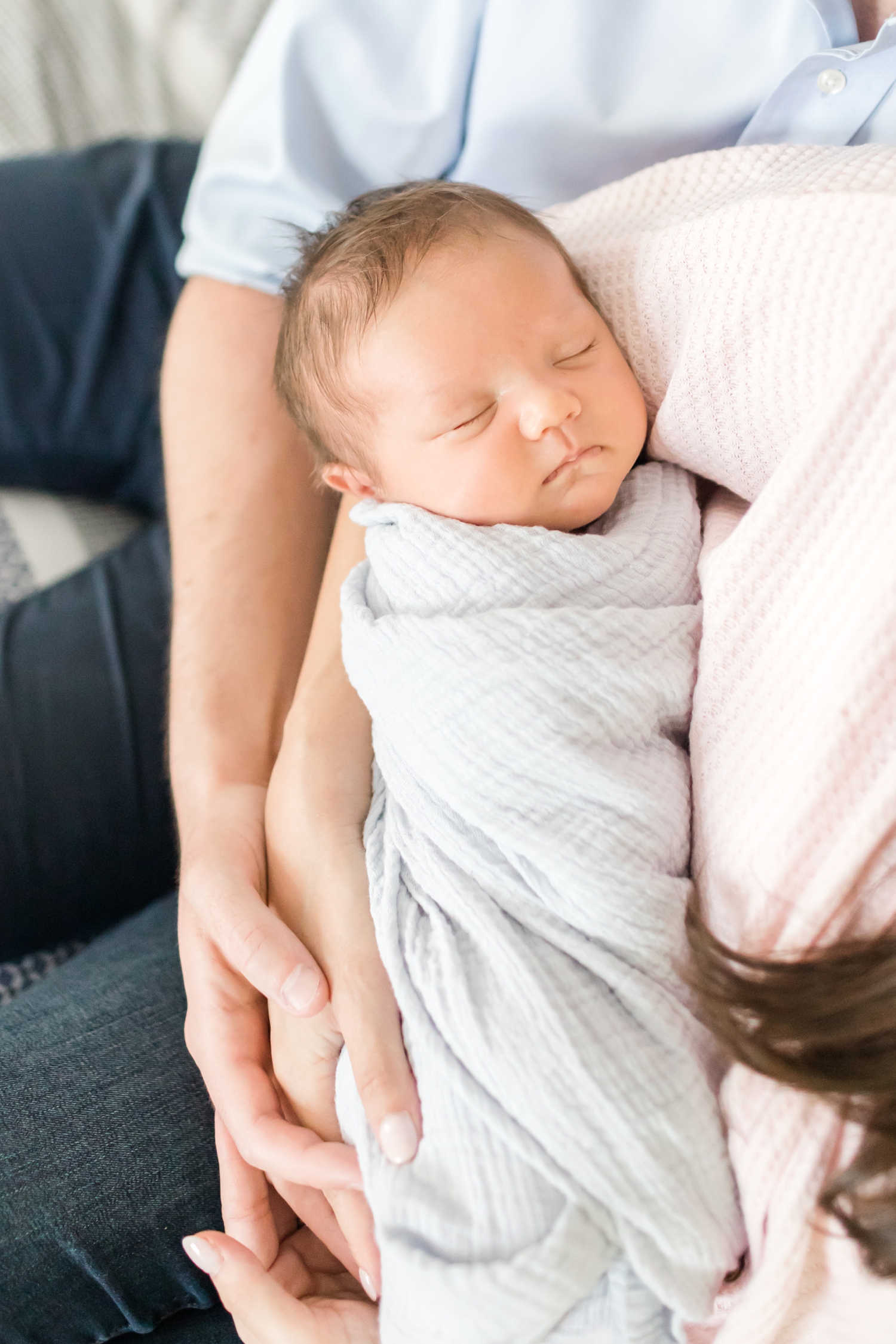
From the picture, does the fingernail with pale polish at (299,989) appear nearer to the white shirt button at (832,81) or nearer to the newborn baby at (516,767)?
the newborn baby at (516,767)

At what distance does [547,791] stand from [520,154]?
27.5 inches

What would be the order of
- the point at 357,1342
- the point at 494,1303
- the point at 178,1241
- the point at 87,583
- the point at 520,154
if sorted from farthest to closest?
the point at 87,583 < the point at 520,154 < the point at 178,1241 < the point at 357,1342 < the point at 494,1303

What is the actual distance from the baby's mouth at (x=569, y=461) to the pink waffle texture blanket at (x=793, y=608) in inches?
2.6

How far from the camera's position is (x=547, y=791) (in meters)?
0.64

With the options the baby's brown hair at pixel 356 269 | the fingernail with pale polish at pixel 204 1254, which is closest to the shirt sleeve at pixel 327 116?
the baby's brown hair at pixel 356 269

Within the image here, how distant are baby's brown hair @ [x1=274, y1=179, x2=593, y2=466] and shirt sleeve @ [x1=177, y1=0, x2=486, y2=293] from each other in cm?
17

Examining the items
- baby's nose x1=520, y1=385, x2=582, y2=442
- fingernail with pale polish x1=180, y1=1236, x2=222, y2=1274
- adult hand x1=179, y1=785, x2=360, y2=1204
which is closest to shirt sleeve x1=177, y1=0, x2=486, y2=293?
baby's nose x1=520, y1=385, x2=582, y2=442

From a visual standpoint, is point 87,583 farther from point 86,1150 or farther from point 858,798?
point 858,798

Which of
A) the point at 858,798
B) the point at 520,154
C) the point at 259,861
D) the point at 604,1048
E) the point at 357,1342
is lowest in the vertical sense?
the point at 357,1342

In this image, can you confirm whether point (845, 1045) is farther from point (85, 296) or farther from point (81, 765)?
point (85, 296)

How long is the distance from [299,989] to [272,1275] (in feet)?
0.79

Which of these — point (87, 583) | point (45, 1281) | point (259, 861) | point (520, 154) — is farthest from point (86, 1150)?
point (520, 154)

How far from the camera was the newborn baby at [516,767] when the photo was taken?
1.85ft

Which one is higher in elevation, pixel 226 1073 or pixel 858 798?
pixel 858 798
